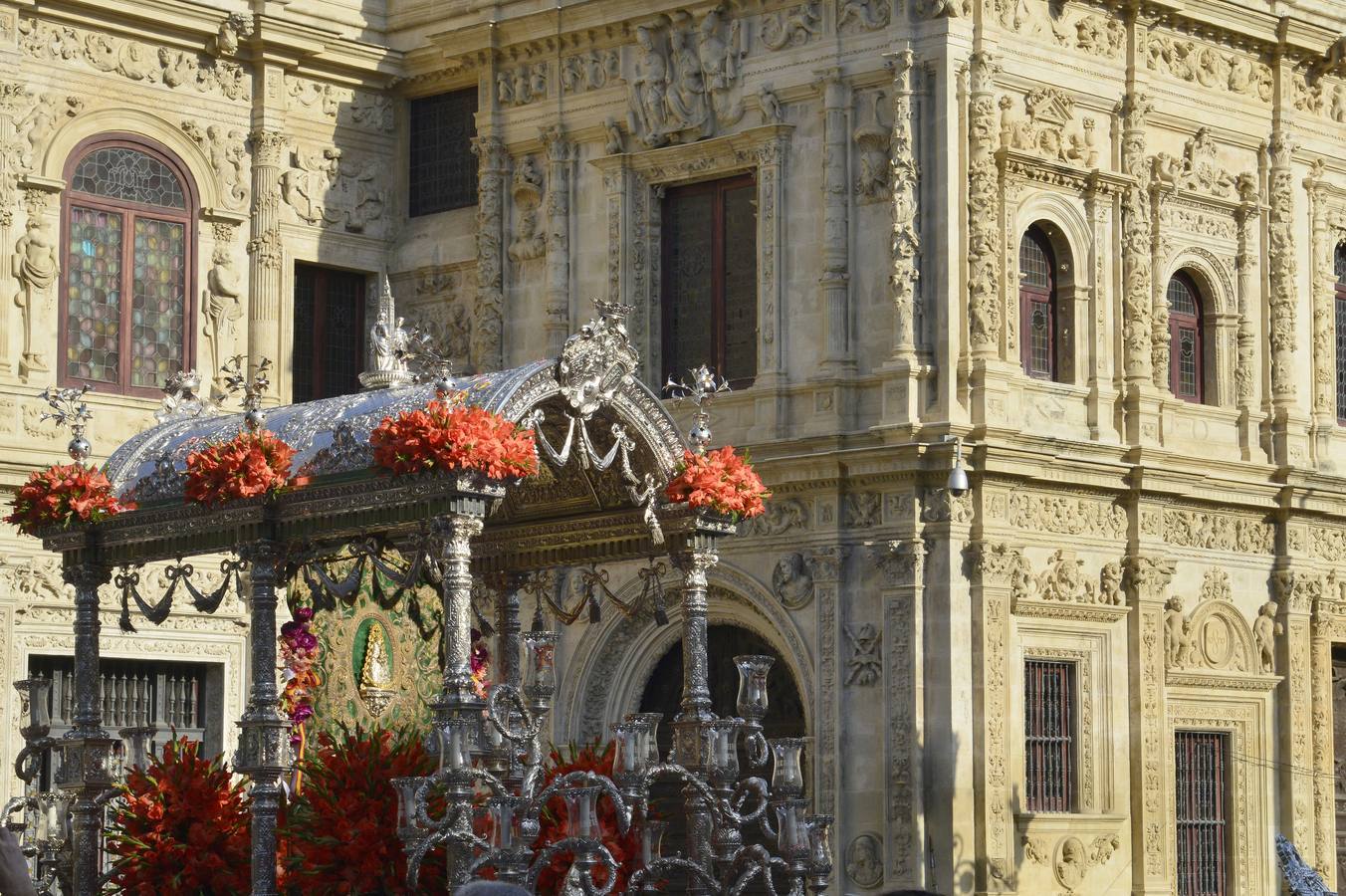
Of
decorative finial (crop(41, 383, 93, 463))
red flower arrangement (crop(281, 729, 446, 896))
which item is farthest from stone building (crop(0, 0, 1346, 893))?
red flower arrangement (crop(281, 729, 446, 896))

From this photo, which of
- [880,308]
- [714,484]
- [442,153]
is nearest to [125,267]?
[442,153]

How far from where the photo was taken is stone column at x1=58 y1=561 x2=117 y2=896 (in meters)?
17.6

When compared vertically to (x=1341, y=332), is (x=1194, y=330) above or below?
below

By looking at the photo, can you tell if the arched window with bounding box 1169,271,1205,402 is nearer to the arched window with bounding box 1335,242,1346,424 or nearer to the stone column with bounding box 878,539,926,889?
the arched window with bounding box 1335,242,1346,424

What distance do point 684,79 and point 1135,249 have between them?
15.2 ft

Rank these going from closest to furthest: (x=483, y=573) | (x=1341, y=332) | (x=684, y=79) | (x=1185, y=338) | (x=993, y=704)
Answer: (x=483, y=573) < (x=993, y=704) < (x=684, y=79) < (x=1185, y=338) < (x=1341, y=332)

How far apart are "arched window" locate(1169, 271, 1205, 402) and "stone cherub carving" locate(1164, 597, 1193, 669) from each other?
225 cm

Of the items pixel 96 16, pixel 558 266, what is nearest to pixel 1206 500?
pixel 558 266

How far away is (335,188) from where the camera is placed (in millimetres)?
28312

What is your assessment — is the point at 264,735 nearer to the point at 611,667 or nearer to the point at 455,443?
the point at 455,443

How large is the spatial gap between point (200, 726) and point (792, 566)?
19.5 ft

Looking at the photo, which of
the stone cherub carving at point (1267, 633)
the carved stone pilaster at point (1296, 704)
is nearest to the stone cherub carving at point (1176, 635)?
the stone cherub carving at point (1267, 633)

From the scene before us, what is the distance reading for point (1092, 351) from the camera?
25984 mm

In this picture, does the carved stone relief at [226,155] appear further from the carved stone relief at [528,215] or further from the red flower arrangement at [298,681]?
the red flower arrangement at [298,681]
